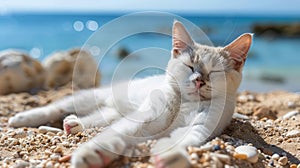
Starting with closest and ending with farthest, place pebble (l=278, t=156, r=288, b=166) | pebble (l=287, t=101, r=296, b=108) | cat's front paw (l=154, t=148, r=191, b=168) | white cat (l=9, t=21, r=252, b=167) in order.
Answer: cat's front paw (l=154, t=148, r=191, b=168)
white cat (l=9, t=21, r=252, b=167)
pebble (l=278, t=156, r=288, b=166)
pebble (l=287, t=101, r=296, b=108)

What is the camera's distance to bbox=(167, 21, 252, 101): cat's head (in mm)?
2881

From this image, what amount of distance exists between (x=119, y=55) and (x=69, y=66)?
913 cm

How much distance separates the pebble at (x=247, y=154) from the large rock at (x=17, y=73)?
4152 millimetres

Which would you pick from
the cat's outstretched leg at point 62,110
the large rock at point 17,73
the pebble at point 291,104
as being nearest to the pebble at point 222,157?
the cat's outstretched leg at point 62,110

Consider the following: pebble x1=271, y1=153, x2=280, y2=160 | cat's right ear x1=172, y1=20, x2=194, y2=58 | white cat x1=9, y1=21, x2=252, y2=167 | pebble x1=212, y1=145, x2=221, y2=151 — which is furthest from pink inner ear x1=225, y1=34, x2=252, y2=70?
pebble x1=212, y1=145, x2=221, y2=151

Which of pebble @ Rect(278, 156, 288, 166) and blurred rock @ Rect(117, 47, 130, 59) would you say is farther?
blurred rock @ Rect(117, 47, 130, 59)

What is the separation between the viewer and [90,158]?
2.13 meters

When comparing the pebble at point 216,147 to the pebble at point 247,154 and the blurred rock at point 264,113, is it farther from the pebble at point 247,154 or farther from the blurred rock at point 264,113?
the blurred rock at point 264,113

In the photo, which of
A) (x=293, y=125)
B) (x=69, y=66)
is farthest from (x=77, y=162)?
(x=69, y=66)

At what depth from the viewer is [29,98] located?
5.34 meters

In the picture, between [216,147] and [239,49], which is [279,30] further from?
[216,147]

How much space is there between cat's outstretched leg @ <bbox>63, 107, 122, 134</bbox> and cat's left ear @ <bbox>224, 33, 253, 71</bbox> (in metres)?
1.08

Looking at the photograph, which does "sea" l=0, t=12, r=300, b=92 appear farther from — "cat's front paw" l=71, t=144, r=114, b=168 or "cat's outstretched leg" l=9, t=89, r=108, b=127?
"cat's front paw" l=71, t=144, r=114, b=168

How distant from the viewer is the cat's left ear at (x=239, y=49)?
298 cm
